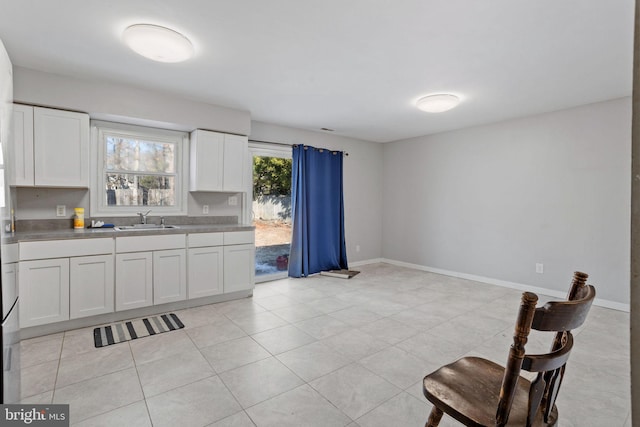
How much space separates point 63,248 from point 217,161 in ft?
6.08

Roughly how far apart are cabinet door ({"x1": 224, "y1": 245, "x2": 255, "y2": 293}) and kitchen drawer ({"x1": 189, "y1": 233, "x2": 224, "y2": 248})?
133mm

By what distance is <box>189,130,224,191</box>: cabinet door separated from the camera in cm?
405

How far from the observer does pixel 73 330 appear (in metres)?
3.10

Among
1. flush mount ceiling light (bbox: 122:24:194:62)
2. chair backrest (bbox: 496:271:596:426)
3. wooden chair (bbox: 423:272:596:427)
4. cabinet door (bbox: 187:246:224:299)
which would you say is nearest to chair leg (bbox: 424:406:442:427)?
wooden chair (bbox: 423:272:596:427)

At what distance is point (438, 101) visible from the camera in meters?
3.61

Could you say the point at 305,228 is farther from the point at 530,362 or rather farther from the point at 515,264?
the point at 530,362

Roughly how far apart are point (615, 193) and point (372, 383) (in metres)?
3.71

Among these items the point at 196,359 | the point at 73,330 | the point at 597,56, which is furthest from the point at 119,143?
the point at 597,56

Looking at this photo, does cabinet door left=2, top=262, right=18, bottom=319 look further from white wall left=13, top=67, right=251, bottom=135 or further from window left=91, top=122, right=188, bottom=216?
window left=91, top=122, right=188, bottom=216

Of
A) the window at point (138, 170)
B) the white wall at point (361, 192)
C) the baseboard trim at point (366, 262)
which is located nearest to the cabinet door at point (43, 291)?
the window at point (138, 170)

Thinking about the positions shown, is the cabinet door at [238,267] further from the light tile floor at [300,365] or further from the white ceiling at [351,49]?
the white ceiling at [351,49]

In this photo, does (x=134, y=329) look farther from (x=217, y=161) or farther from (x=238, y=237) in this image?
(x=217, y=161)

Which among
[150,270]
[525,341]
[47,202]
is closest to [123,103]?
[47,202]

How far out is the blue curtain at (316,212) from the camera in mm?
5266
